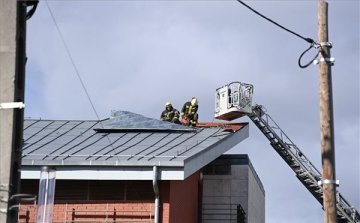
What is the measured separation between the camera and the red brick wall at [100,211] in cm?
2556

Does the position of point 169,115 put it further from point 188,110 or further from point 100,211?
point 100,211

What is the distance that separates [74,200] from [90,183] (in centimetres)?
69

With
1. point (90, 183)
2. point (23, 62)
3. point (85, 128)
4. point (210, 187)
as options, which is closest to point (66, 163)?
point (90, 183)

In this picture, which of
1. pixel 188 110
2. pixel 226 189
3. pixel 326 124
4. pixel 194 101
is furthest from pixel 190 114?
pixel 326 124

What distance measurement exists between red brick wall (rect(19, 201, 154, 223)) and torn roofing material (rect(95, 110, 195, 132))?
14.0ft

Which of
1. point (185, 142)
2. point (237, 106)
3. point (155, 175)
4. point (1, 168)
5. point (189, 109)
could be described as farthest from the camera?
point (237, 106)

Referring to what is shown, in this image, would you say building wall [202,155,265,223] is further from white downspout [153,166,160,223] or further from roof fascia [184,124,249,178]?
white downspout [153,166,160,223]

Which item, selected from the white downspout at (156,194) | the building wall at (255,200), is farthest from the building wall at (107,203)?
the building wall at (255,200)

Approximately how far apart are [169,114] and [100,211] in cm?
819

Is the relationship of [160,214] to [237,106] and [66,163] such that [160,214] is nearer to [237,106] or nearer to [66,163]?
[66,163]

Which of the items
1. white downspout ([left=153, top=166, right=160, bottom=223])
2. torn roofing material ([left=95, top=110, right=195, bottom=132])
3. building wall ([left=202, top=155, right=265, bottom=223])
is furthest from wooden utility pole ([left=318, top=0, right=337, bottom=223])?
building wall ([left=202, top=155, right=265, bottom=223])

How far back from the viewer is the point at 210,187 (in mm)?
31562

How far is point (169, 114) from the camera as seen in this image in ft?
109

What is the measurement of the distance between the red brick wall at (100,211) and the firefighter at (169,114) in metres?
7.35
